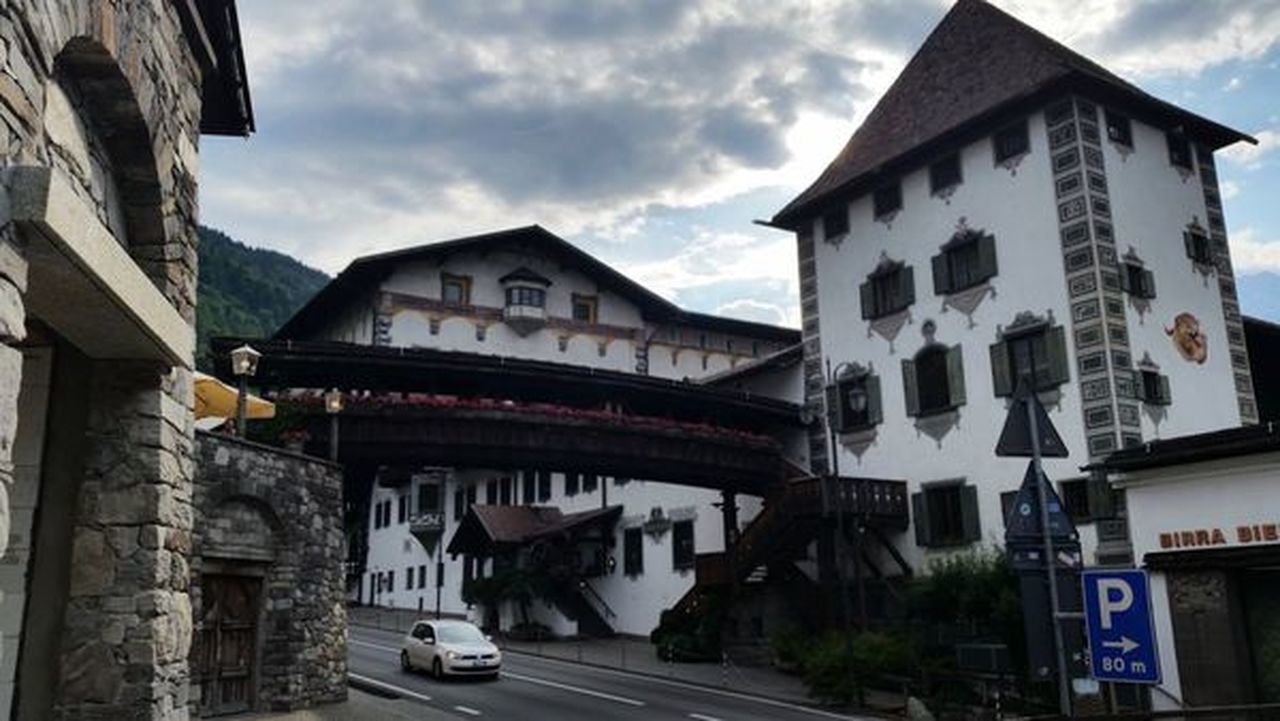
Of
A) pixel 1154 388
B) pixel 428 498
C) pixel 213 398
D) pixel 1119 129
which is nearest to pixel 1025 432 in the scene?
pixel 213 398

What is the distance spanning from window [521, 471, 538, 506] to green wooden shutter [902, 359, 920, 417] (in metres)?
22.9

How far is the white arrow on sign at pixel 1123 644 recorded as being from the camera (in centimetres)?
679

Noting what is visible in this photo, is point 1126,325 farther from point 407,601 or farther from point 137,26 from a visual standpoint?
point 407,601

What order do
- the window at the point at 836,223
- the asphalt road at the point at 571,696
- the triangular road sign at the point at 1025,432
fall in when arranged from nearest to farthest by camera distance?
1. the triangular road sign at the point at 1025,432
2. the asphalt road at the point at 571,696
3. the window at the point at 836,223

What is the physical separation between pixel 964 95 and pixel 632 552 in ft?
69.3

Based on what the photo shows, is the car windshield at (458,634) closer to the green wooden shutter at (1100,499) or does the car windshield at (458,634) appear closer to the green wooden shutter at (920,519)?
the green wooden shutter at (920,519)

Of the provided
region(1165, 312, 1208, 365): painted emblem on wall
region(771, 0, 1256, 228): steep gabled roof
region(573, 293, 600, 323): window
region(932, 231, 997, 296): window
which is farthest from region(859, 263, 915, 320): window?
region(573, 293, 600, 323): window

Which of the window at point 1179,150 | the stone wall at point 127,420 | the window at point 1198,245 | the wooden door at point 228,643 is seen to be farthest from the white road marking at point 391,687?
the window at point 1179,150

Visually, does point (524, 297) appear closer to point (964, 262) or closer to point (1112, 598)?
point (964, 262)

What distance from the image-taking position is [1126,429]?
24203 millimetres

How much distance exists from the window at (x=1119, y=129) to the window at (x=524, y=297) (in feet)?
84.6

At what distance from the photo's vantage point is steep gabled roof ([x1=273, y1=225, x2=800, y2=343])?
43.7 m

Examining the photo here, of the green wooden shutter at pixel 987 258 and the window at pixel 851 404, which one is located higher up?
the green wooden shutter at pixel 987 258

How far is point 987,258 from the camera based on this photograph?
2803 cm
